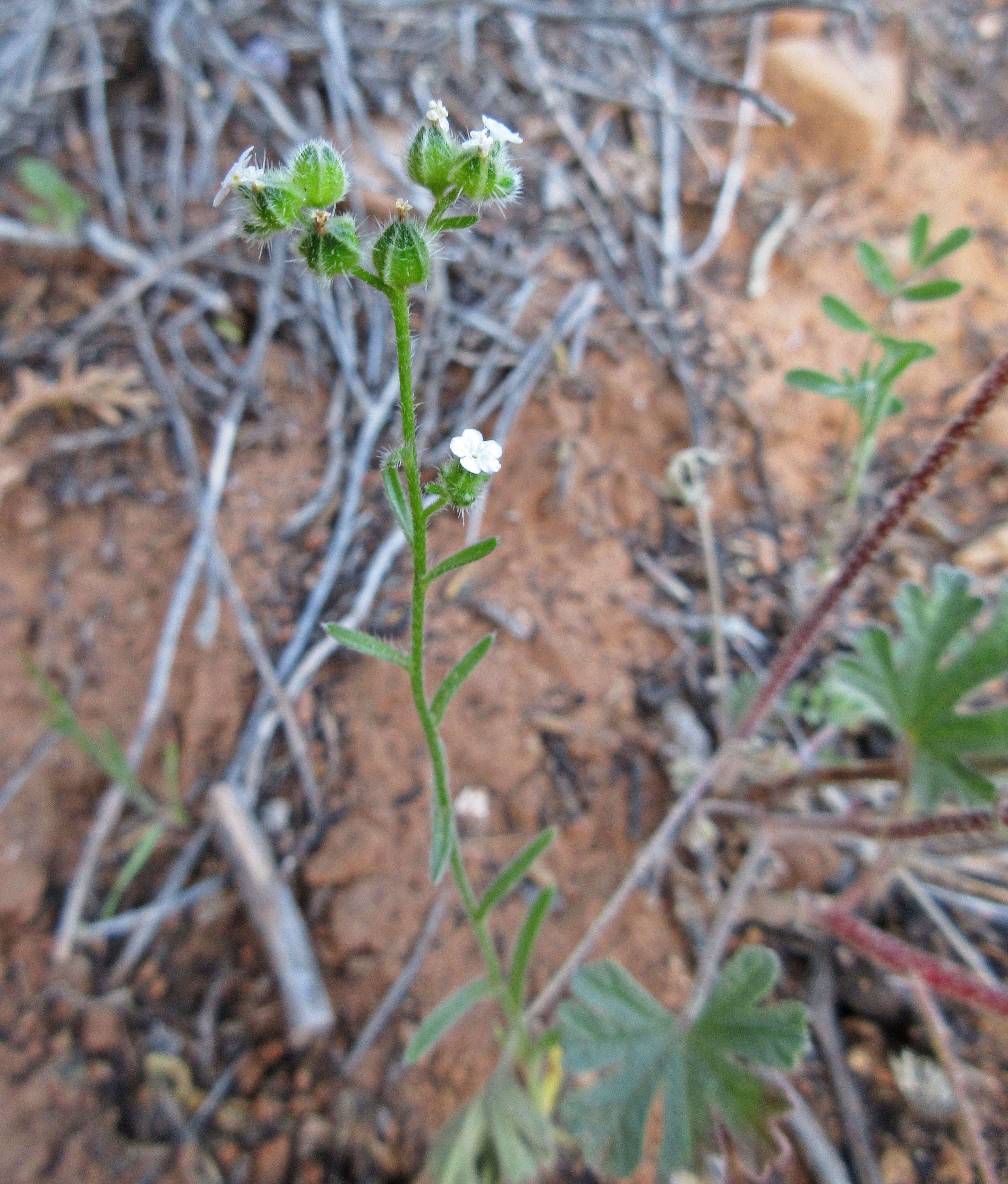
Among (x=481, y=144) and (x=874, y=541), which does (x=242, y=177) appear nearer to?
(x=481, y=144)

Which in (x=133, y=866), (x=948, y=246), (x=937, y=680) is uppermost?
(x=948, y=246)

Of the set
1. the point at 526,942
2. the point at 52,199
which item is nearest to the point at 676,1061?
the point at 526,942

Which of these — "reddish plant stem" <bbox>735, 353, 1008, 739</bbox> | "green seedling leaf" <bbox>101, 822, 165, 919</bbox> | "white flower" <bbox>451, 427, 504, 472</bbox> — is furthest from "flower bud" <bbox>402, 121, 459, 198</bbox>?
"green seedling leaf" <bbox>101, 822, 165, 919</bbox>

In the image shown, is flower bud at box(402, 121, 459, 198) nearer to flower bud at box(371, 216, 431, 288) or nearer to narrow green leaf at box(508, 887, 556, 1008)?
flower bud at box(371, 216, 431, 288)

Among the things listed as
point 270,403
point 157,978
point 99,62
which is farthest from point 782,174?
point 157,978

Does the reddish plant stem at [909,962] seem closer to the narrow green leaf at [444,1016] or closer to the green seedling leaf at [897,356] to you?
the narrow green leaf at [444,1016]

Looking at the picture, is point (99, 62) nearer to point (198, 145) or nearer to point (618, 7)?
point (198, 145)
